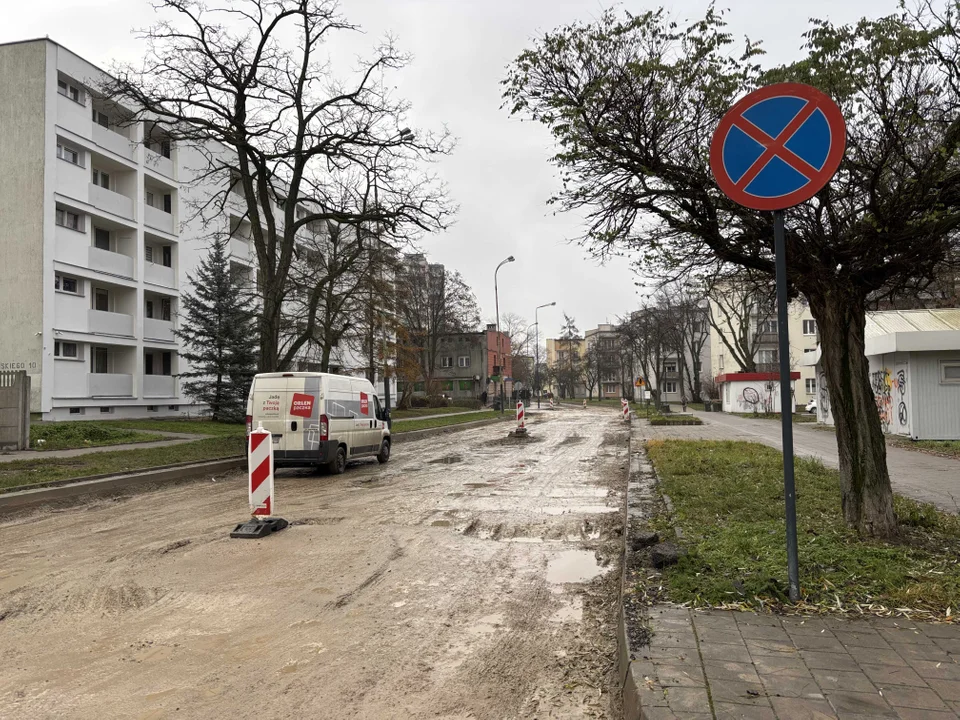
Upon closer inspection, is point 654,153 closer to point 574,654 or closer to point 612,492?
point 574,654

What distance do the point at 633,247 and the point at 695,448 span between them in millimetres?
10103

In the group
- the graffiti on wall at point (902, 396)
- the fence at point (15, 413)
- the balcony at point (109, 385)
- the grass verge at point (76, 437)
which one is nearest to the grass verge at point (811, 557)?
the graffiti on wall at point (902, 396)

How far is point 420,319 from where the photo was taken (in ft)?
184

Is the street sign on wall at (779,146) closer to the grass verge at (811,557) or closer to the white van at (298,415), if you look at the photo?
the grass verge at (811,557)

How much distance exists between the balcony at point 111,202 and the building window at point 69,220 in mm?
832

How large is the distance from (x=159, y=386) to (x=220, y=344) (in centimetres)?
453

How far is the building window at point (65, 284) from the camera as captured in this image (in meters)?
26.2

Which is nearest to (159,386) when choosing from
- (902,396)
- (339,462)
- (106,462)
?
(106,462)

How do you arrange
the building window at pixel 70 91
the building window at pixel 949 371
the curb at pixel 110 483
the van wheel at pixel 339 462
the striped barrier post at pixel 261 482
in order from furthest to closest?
the building window at pixel 70 91, the building window at pixel 949 371, the van wheel at pixel 339 462, the curb at pixel 110 483, the striped barrier post at pixel 261 482

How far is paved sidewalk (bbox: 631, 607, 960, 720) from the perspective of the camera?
9.49 ft

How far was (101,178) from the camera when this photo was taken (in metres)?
30.4

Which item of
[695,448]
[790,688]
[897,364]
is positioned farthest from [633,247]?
[897,364]

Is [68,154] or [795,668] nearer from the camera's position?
[795,668]

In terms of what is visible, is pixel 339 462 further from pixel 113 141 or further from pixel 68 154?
pixel 113 141
